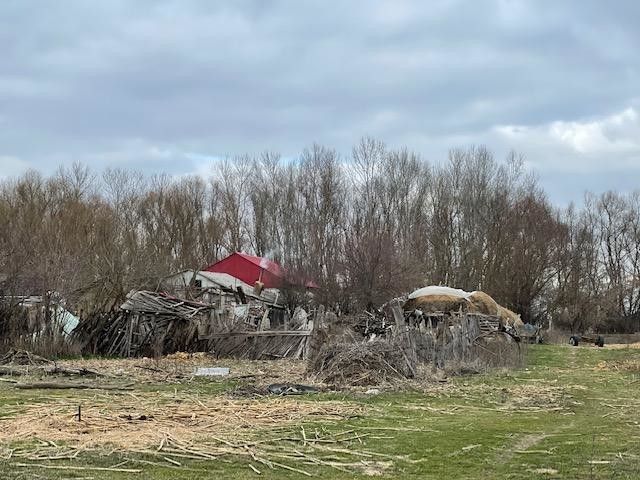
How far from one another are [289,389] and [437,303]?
724 inches

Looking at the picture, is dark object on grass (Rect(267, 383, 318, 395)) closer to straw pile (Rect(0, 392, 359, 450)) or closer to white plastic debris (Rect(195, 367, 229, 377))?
straw pile (Rect(0, 392, 359, 450))

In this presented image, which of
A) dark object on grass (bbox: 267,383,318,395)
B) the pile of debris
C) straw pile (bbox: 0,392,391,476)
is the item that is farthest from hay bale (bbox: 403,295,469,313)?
straw pile (bbox: 0,392,391,476)

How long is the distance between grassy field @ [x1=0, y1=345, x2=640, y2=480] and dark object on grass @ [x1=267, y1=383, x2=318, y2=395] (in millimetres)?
515

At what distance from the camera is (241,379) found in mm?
14820

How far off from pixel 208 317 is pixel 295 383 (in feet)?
29.6

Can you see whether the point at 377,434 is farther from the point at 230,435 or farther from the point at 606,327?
the point at 606,327

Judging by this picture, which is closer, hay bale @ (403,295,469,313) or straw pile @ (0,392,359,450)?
straw pile @ (0,392,359,450)

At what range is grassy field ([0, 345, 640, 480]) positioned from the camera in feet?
21.2

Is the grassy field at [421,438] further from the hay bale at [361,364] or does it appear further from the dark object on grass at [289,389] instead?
the hay bale at [361,364]

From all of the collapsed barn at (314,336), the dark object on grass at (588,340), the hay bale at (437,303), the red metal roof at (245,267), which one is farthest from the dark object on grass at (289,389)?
the red metal roof at (245,267)

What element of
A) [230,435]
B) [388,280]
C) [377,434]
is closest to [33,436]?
[230,435]

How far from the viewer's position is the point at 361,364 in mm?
13750

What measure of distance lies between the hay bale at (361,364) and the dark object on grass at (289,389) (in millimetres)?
843

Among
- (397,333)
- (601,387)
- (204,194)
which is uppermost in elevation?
(204,194)
